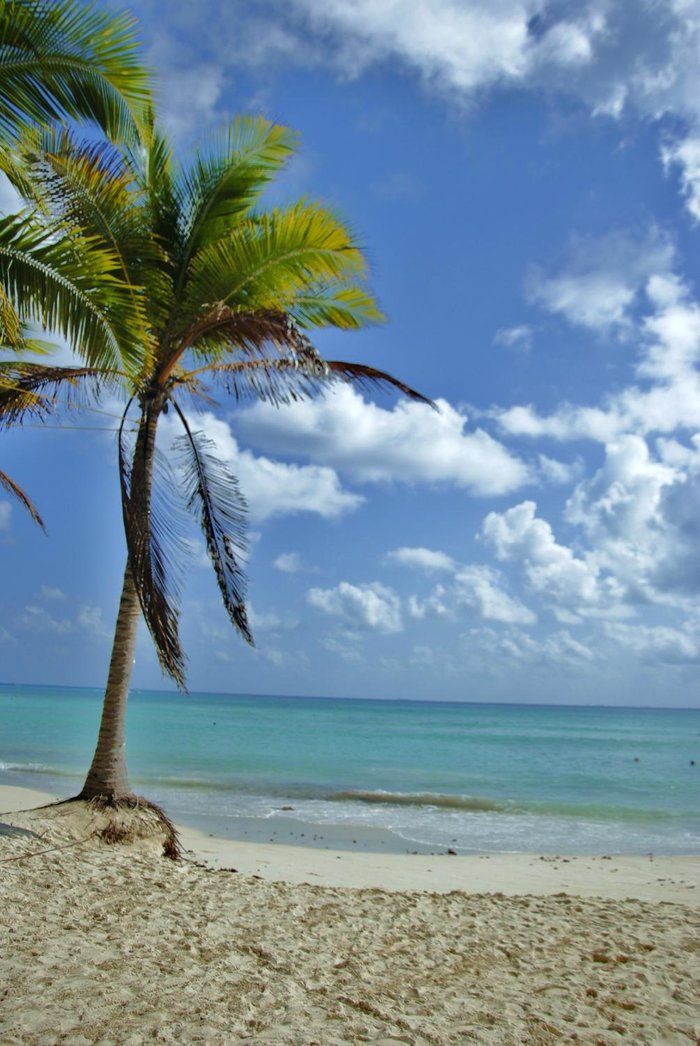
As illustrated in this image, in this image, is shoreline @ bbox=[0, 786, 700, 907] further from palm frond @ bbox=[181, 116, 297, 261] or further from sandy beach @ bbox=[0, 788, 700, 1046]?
palm frond @ bbox=[181, 116, 297, 261]

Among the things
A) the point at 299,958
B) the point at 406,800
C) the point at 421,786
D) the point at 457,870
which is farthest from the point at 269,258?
the point at 421,786

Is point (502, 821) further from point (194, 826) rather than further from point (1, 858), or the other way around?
point (1, 858)

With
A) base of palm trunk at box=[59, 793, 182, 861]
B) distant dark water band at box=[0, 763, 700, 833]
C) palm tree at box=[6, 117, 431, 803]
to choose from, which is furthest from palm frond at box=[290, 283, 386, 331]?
distant dark water band at box=[0, 763, 700, 833]

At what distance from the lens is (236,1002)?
3975 millimetres

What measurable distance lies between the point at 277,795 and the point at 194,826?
5.48m

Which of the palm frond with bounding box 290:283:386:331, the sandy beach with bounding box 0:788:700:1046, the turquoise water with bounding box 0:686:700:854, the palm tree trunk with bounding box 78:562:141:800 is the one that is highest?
the palm frond with bounding box 290:283:386:331

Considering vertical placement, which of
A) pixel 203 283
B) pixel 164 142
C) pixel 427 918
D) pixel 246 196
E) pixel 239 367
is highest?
pixel 164 142

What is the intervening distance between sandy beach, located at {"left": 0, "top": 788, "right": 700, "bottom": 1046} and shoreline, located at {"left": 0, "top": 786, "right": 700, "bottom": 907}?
1.25 metres

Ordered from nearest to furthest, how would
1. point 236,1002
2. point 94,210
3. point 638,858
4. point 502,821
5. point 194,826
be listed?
point 236,1002, point 94,210, point 638,858, point 194,826, point 502,821

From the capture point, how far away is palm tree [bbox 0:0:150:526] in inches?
222

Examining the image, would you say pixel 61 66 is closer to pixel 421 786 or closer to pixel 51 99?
pixel 51 99

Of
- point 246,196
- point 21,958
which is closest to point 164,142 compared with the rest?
point 246,196

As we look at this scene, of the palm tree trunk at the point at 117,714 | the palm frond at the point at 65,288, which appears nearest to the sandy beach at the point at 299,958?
the palm tree trunk at the point at 117,714

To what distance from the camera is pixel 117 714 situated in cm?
843
